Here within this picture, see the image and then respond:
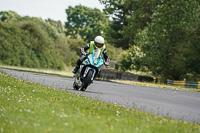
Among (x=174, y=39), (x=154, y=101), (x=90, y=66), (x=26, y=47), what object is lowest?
(x=154, y=101)

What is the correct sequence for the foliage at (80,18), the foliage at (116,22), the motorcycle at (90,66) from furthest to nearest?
the foliage at (80,18) < the foliage at (116,22) < the motorcycle at (90,66)

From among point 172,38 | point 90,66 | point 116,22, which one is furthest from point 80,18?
point 90,66

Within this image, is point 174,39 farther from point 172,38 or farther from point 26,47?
point 26,47

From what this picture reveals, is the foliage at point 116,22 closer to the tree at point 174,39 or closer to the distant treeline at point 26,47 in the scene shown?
the distant treeline at point 26,47

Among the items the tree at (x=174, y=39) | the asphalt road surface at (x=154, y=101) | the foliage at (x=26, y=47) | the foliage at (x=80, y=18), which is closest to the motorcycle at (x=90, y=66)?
the asphalt road surface at (x=154, y=101)

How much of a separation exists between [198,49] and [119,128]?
2850cm

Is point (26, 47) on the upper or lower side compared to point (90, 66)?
upper

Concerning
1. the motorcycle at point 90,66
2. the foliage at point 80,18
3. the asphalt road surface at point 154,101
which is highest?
the foliage at point 80,18

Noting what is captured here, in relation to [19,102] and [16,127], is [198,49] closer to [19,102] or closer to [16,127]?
[19,102]

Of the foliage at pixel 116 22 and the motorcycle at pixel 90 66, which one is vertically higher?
the foliage at pixel 116 22

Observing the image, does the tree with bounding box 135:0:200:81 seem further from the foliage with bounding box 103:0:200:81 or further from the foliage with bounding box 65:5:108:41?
the foliage with bounding box 65:5:108:41

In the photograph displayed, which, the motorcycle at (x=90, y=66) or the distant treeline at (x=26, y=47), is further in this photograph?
the distant treeline at (x=26, y=47)

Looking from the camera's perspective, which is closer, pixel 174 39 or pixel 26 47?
pixel 174 39

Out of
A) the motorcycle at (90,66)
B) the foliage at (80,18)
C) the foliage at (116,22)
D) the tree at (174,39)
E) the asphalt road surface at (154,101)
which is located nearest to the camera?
the asphalt road surface at (154,101)
